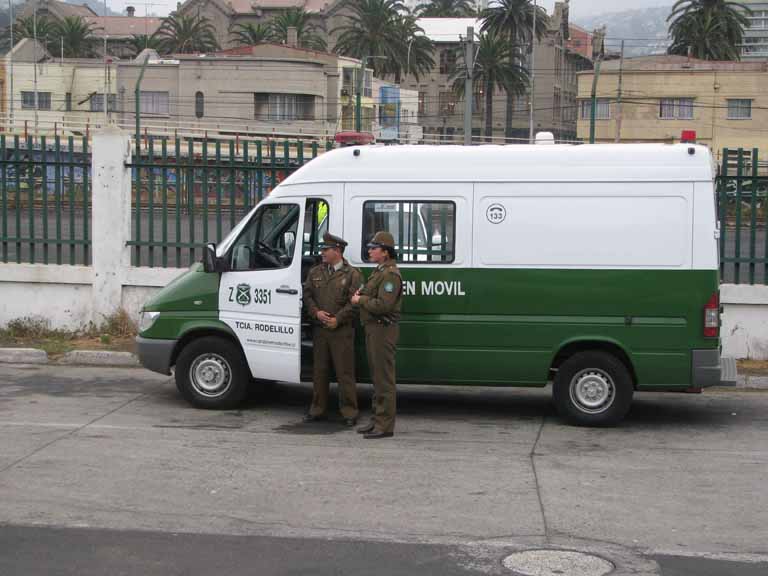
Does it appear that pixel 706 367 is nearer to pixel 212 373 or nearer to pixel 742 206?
pixel 742 206

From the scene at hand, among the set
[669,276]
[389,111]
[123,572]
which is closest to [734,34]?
[389,111]

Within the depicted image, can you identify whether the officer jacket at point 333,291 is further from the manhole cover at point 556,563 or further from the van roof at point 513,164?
the manhole cover at point 556,563

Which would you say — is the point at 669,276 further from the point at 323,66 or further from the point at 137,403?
the point at 323,66

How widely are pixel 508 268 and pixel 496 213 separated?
1.67 ft

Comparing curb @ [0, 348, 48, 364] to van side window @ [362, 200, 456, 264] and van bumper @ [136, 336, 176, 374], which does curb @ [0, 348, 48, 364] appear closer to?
van bumper @ [136, 336, 176, 374]

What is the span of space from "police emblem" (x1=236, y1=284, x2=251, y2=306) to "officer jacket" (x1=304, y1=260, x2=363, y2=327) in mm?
750

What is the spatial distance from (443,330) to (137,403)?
127 inches

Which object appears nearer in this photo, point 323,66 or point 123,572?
point 123,572

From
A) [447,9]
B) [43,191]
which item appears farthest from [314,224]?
[447,9]

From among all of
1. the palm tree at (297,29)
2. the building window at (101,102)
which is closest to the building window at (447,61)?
the palm tree at (297,29)

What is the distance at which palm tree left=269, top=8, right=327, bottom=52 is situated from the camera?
9000cm

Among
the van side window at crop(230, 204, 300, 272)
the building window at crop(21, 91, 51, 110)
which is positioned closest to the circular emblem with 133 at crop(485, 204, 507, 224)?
the van side window at crop(230, 204, 300, 272)

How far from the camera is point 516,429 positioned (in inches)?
395

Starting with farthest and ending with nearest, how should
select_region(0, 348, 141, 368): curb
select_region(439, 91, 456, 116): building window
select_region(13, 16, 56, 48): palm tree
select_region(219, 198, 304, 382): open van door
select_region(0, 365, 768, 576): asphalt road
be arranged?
select_region(439, 91, 456, 116): building window < select_region(13, 16, 56, 48): palm tree < select_region(0, 348, 141, 368): curb < select_region(219, 198, 304, 382): open van door < select_region(0, 365, 768, 576): asphalt road
